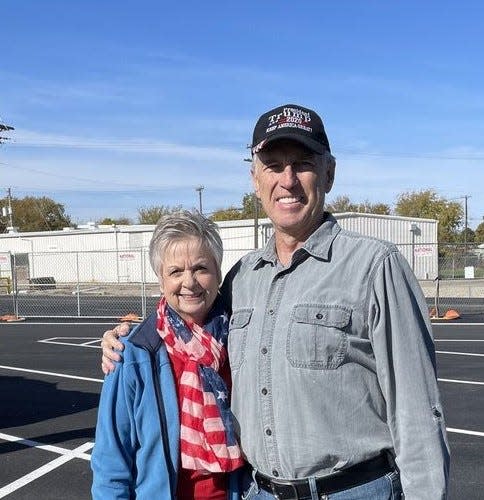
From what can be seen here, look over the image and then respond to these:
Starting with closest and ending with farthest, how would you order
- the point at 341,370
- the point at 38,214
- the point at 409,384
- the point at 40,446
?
the point at 409,384
the point at 341,370
the point at 40,446
the point at 38,214

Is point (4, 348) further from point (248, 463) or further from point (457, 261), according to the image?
point (457, 261)

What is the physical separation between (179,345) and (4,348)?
43.3ft

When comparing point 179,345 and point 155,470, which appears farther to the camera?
point 179,345

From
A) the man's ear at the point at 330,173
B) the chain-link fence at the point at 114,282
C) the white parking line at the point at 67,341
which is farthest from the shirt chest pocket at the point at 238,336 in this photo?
the chain-link fence at the point at 114,282

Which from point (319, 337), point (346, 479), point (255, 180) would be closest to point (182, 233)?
point (255, 180)

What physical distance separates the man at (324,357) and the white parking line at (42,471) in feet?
12.9

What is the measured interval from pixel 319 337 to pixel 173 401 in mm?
609

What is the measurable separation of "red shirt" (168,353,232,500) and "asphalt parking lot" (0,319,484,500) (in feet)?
10.6

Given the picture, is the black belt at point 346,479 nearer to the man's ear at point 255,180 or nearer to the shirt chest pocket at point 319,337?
the shirt chest pocket at point 319,337

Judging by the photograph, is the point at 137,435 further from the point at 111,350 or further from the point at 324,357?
the point at 324,357

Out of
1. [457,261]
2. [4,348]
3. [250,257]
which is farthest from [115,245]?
[250,257]

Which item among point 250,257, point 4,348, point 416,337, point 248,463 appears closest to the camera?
point 416,337

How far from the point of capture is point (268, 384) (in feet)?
7.30

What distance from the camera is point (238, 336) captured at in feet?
7.88
